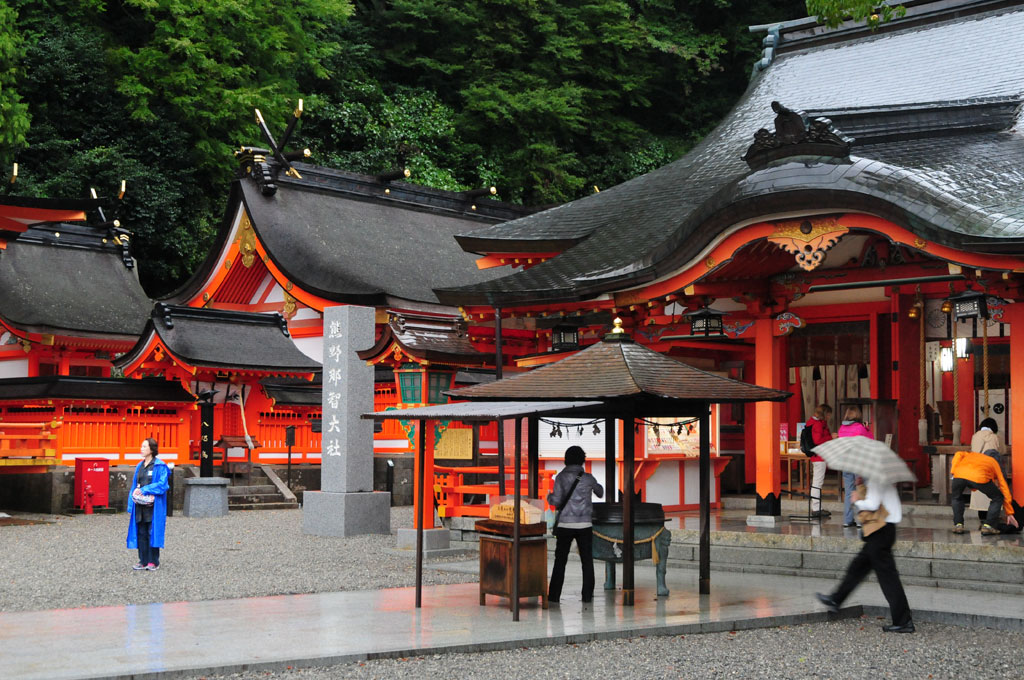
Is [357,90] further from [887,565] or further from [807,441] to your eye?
[887,565]

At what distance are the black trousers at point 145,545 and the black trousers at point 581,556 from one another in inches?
201

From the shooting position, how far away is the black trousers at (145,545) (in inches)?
511

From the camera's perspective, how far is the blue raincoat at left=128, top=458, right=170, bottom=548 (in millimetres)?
12859

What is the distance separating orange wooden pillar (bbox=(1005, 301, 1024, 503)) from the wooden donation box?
19.0ft

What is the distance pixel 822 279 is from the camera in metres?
15.2

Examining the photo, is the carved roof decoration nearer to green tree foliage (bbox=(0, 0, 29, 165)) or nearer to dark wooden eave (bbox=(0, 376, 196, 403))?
dark wooden eave (bbox=(0, 376, 196, 403))

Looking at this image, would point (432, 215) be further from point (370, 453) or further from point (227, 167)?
point (370, 453)

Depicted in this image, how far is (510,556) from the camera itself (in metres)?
9.85

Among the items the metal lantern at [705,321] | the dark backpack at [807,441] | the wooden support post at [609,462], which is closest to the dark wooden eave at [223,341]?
the metal lantern at [705,321]

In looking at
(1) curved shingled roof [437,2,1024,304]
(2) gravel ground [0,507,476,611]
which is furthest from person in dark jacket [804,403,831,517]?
(2) gravel ground [0,507,476,611]

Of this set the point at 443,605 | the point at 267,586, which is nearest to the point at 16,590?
the point at 267,586

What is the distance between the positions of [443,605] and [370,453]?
709 cm

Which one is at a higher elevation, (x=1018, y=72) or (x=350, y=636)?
(x=1018, y=72)

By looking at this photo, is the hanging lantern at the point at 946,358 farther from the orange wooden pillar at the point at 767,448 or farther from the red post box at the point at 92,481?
the red post box at the point at 92,481
